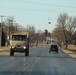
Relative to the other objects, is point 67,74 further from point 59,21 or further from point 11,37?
point 59,21

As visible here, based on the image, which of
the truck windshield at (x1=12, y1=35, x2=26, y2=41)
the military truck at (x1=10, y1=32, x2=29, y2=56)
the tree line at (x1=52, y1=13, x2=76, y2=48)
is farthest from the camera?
the tree line at (x1=52, y1=13, x2=76, y2=48)

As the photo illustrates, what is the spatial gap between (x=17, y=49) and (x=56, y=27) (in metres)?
97.2

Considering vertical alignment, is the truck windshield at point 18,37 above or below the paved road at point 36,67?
above

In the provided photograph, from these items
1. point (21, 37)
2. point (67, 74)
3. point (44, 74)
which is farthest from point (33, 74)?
point (21, 37)

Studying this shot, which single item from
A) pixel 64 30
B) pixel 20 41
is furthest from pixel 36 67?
pixel 64 30

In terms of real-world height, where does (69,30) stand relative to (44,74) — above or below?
above

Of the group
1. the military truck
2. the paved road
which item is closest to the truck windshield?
the military truck

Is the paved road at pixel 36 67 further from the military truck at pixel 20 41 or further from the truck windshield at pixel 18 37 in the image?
the truck windshield at pixel 18 37

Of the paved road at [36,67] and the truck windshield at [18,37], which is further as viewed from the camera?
the truck windshield at [18,37]

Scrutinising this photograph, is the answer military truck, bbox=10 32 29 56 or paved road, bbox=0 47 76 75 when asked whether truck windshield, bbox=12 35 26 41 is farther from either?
paved road, bbox=0 47 76 75

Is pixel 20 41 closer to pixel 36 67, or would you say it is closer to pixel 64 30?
pixel 36 67

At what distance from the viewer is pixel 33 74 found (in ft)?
65.9

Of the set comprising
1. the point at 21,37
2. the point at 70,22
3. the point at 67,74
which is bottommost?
the point at 67,74

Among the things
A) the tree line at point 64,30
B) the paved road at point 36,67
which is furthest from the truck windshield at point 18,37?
the tree line at point 64,30
